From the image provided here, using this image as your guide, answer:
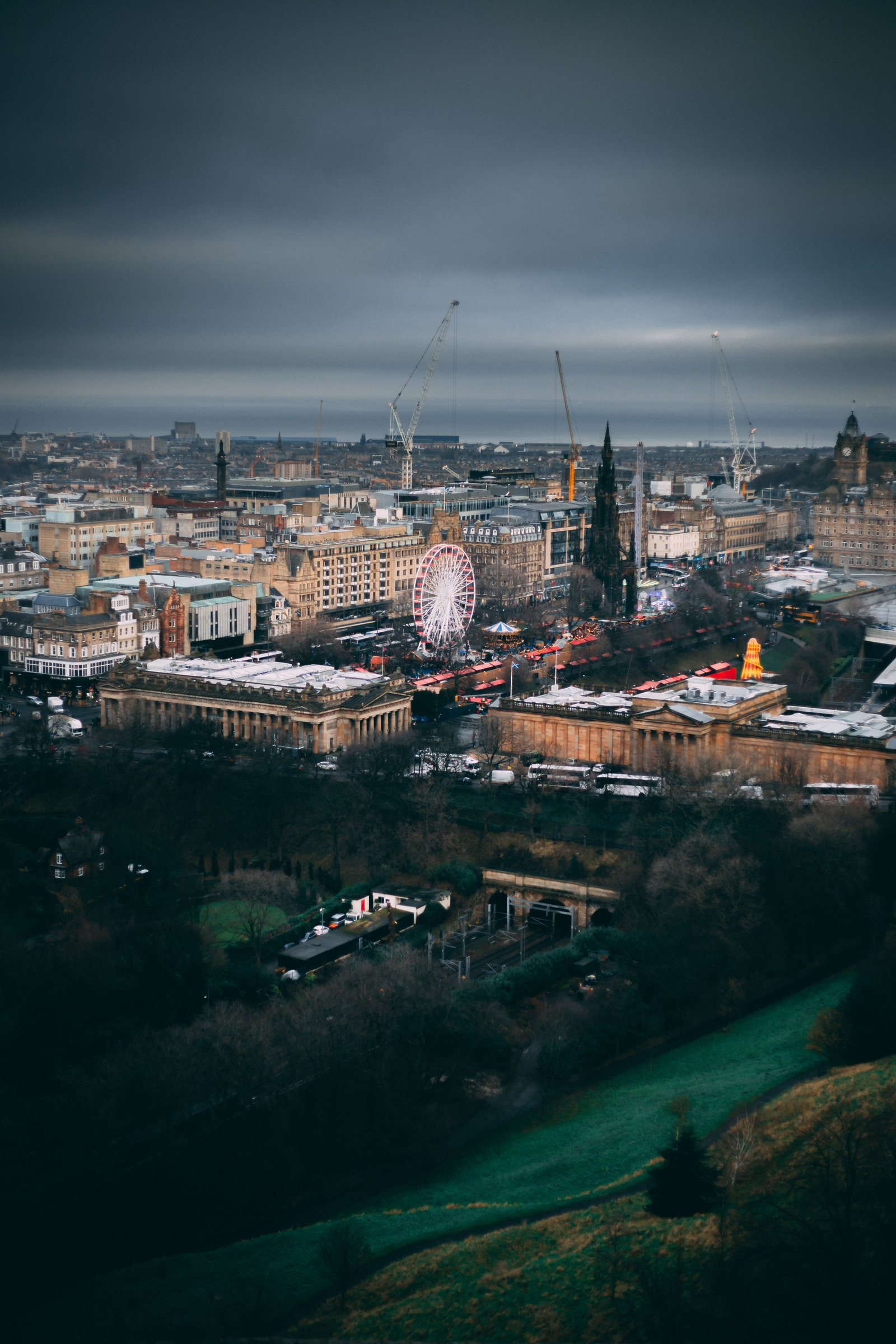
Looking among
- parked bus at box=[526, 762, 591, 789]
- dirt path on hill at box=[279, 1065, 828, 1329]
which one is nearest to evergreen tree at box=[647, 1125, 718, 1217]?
dirt path on hill at box=[279, 1065, 828, 1329]

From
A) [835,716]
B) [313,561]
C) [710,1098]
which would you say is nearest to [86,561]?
[313,561]

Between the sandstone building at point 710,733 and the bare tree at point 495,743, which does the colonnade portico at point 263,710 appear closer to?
the bare tree at point 495,743

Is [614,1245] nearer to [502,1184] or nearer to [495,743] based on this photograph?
[502,1184]

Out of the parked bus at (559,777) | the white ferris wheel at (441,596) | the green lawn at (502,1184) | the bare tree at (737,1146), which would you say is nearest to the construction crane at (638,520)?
the white ferris wheel at (441,596)

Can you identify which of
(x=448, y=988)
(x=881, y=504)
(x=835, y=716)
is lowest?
(x=448, y=988)

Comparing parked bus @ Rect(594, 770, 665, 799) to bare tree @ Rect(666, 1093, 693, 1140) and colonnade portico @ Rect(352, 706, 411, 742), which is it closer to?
colonnade portico @ Rect(352, 706, 411, 742)

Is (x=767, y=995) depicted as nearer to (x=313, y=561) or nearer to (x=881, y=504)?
(x=313, y=561)
